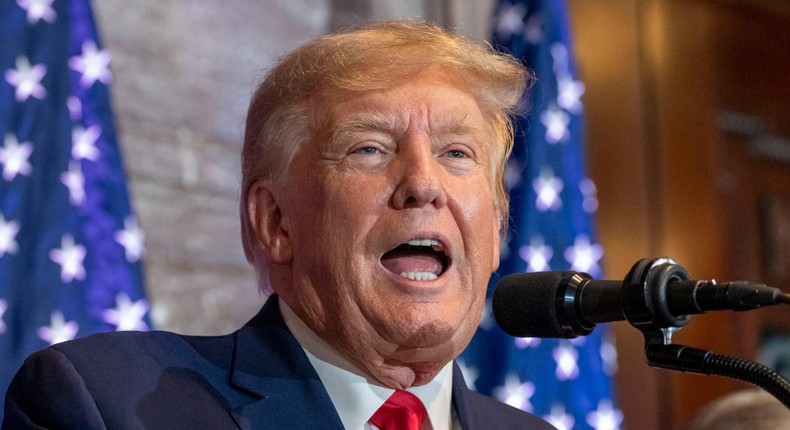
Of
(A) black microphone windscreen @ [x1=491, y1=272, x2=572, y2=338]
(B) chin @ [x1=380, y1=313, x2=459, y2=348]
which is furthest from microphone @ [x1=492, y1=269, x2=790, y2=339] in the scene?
(B) chin @ [x1=380, y1=313, x2=459, y2=348]

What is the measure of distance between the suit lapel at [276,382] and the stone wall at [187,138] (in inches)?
68.0

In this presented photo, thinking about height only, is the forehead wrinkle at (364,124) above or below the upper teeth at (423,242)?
above

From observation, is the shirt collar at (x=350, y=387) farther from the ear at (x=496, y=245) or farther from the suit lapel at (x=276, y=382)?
the ear at (x=496, y=245)

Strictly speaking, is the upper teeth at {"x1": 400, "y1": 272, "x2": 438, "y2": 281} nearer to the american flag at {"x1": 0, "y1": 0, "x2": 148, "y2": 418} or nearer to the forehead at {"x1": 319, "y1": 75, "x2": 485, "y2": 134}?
the forehead at {"x1": 319, "y1": 75, "x2": 485, "y2": 134}

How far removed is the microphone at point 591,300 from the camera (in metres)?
1.32

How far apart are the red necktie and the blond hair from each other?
18.9 inches

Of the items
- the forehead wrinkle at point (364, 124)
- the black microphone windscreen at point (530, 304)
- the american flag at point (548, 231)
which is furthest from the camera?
the american flag at point (548, 231)

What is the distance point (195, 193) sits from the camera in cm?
391

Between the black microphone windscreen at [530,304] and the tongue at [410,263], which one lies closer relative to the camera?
the black microphone windscreen at [530,304]

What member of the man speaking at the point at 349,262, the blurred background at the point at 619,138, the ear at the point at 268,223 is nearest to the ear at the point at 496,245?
the man speaking at the point at 349,262

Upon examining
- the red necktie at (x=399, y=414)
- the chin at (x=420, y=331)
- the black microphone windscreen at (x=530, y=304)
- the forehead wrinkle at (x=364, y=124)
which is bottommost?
the red necktie at (x=399, y=414)

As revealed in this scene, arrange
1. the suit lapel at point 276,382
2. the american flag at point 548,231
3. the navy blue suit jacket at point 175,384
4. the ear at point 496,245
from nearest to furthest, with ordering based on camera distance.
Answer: the navy blue suit jacket at point 175,384
the suit lapel at point 276,382
the ear at point 496,245
the american flag at point 548,231

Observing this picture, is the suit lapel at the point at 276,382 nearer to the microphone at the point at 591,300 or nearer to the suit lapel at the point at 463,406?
the suit lapel at the point at 463,406

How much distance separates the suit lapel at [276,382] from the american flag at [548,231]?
1.98 metres
